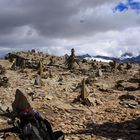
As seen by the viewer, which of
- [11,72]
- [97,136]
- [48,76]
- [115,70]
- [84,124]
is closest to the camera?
[97,136]

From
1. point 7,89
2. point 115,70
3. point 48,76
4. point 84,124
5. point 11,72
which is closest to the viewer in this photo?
point 84,124

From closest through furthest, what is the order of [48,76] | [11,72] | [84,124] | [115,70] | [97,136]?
[97,136] < [84,124] < [48,76] < [11,72] < [115,70]

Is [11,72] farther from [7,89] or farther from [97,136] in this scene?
[97,136]

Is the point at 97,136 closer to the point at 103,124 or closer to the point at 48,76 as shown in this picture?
the point at 103,124

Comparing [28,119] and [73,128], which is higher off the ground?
[28,119]

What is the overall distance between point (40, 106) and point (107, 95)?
5.70m

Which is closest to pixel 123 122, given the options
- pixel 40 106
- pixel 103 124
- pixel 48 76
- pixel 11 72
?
pixel 103 124

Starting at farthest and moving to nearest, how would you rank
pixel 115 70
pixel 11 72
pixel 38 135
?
1. pixel 115 70
2. pixel 11 72
3. pixel 38 135

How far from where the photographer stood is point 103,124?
18344 mm

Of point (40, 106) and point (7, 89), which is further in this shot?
point (7, 89)

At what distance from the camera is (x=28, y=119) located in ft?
31.0

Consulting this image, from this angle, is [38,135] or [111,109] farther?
[111,109]

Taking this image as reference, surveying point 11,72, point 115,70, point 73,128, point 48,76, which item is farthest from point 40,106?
point 115,70

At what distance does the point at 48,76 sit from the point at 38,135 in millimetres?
22204
